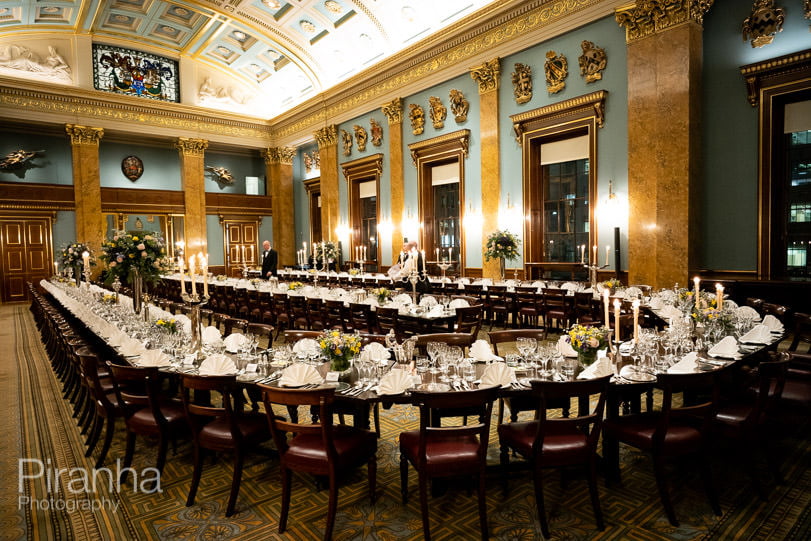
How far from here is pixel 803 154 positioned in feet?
26.0

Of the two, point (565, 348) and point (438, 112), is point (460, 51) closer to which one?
point (438, 112)

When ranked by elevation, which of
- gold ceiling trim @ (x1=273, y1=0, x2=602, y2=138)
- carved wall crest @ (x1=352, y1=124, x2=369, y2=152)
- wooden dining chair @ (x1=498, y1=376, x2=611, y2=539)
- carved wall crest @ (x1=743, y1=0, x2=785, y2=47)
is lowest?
wooden dining chair @ (x1=498, y1=376, x2=611, y2=539)

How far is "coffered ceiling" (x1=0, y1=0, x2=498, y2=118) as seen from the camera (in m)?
13.8

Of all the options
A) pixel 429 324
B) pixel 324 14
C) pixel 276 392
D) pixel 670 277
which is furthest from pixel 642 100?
pixel 324 14

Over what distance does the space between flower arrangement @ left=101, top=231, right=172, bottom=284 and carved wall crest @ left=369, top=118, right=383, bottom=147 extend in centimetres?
1048

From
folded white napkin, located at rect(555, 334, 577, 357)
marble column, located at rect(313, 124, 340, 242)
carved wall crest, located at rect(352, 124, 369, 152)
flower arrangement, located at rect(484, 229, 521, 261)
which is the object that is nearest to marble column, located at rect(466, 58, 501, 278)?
flower arrangement, located at rect(484, 229, 521, 261)

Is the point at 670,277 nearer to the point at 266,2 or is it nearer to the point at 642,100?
the point at 642,100

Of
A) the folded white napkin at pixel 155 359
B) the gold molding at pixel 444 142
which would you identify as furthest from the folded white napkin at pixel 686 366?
the gold molding at pixel 444 142

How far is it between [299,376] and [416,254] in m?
6.24

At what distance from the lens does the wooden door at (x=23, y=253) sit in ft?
52.7

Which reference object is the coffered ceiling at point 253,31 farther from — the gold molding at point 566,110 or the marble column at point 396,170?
the gold molding at point 566,110

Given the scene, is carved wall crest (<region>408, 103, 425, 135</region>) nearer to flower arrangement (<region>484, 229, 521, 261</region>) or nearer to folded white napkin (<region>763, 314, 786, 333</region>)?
flower arrangement (<region>484, 229, 521, 261</region>)

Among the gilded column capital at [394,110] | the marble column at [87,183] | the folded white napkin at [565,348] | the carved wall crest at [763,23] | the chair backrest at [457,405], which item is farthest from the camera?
the marble column at [87,183]

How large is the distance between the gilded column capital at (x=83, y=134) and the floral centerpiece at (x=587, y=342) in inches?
751
